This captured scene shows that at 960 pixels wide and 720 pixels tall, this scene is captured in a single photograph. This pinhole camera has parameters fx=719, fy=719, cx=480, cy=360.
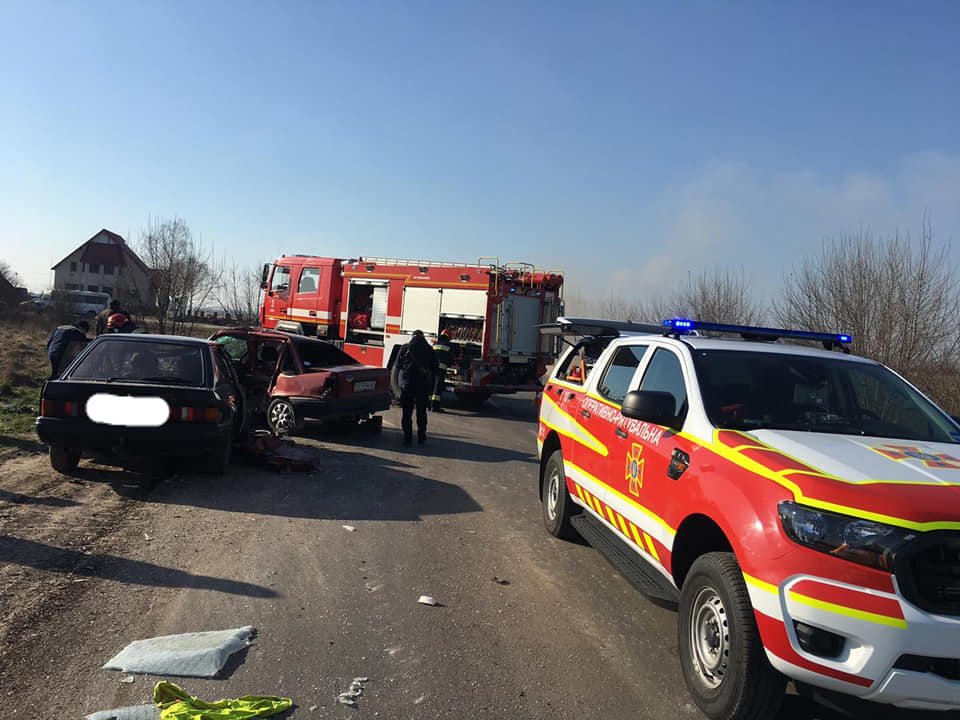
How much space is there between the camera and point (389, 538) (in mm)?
6141

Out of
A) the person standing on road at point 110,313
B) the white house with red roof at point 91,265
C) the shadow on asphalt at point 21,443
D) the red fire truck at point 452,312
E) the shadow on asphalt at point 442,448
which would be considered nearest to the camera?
the shadow on asphalt at point 21,443

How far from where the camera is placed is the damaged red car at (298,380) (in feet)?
34.7

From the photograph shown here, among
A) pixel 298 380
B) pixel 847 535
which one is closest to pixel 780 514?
pixel 847 535

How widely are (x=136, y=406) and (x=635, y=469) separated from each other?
5.00m

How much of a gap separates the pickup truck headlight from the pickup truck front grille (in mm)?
47

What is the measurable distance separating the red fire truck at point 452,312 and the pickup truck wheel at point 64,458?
935 centimetres

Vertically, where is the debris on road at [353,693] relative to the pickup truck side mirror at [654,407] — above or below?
below

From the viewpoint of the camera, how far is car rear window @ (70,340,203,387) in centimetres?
746

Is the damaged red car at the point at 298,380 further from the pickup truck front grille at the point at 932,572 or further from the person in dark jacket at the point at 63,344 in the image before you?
the pickup truck front grille at the point at 932,572

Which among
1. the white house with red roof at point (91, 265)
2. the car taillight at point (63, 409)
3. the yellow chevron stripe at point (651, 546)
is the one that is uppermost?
the white house with red roof at point (91, 265)

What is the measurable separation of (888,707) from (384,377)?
9393 mm

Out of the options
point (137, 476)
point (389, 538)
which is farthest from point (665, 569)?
point (137, 476)

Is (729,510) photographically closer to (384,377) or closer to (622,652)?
(622,652)

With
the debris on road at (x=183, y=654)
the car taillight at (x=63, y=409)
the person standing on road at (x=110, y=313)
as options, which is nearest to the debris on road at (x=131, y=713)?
the debris on road at (x=183, y=654)
